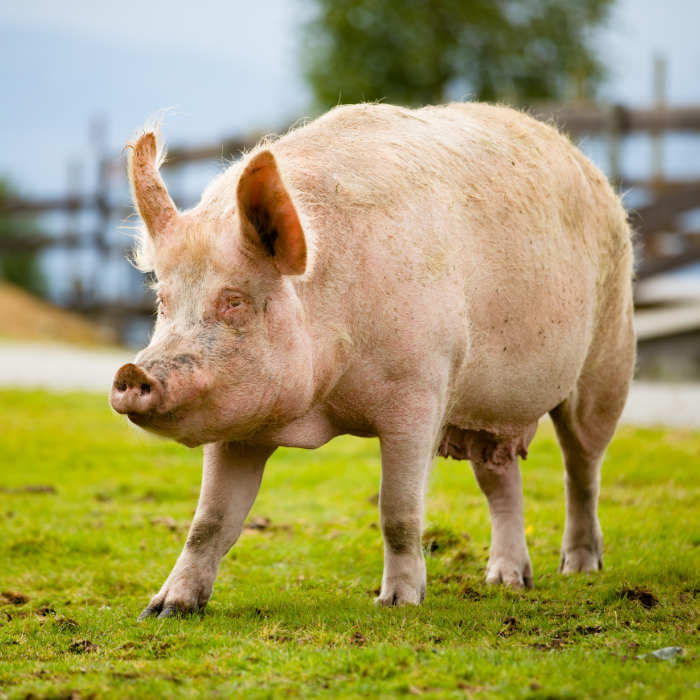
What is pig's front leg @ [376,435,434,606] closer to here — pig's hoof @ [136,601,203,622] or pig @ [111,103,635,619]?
pig @ [111,103,635,619]

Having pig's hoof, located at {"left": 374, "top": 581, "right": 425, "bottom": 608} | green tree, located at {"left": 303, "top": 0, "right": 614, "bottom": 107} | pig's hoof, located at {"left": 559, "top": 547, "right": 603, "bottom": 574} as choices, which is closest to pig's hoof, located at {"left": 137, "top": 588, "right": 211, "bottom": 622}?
pig's hoof, located at {"left": 374, "top": 581, "right": 425, "bottom": 608}

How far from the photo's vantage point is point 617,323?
639 cm

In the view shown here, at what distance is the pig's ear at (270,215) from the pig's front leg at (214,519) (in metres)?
1.01

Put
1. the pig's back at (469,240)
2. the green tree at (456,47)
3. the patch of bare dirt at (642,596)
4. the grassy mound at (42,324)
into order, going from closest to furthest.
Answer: the pig's back at (469,240)
the patch of bare dirt at (642,596)
the grassy mound at (42,324)
the green tree at (456,47)

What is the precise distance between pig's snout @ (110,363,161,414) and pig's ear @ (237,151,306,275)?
0.71m

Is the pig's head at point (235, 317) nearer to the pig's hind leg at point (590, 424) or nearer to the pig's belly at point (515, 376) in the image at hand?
the pig's belly at point (515, 376)

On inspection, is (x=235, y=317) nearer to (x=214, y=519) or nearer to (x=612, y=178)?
(x=214, y=519)

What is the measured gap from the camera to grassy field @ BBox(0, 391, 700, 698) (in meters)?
3.89

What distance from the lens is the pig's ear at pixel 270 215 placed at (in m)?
4.43

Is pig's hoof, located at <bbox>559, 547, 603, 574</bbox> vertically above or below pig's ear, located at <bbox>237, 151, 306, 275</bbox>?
below

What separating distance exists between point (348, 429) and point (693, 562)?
206 centimetres

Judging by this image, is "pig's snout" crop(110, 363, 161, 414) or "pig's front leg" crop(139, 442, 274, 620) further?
"pig's front leg" crop(139, 442, 274, 620)

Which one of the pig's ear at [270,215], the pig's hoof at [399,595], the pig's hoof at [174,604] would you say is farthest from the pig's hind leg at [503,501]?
the pig's ear at [270,215]

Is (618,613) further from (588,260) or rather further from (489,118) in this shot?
(489,118)
